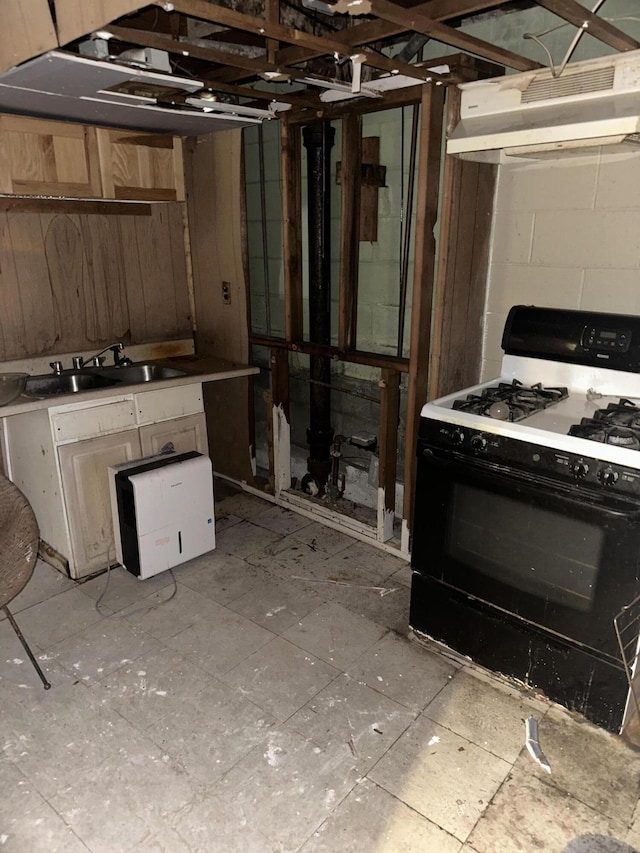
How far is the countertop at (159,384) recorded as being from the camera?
243 centimetres

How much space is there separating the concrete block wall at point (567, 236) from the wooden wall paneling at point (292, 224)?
40.5 inches

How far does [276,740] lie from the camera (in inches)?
74.0

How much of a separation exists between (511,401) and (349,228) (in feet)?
4.09

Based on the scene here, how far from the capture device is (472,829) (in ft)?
5.31

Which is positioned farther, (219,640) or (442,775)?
(219,640)

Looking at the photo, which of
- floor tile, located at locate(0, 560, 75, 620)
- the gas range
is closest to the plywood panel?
floor tile, located at locate(0, 560, 75, 620)

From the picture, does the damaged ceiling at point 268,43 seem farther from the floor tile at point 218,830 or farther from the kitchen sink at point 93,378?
the floor tile at point 218,830

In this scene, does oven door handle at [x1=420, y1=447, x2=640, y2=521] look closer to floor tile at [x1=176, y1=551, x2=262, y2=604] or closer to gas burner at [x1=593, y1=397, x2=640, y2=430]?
gas burner at [x1=593, y1=397, x2=640, y2=430]

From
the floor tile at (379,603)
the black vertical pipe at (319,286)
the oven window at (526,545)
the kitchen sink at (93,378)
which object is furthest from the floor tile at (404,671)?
the kitchen sink at (93,378)

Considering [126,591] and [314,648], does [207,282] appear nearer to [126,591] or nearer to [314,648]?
[126,591]

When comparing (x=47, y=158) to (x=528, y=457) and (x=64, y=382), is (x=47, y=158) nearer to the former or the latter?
(x=64, y=382)

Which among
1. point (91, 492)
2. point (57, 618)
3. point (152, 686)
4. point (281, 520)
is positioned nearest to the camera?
point (152, 686)

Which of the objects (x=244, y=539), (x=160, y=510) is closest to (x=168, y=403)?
(x=160, y=510)

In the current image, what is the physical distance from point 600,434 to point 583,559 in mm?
377
